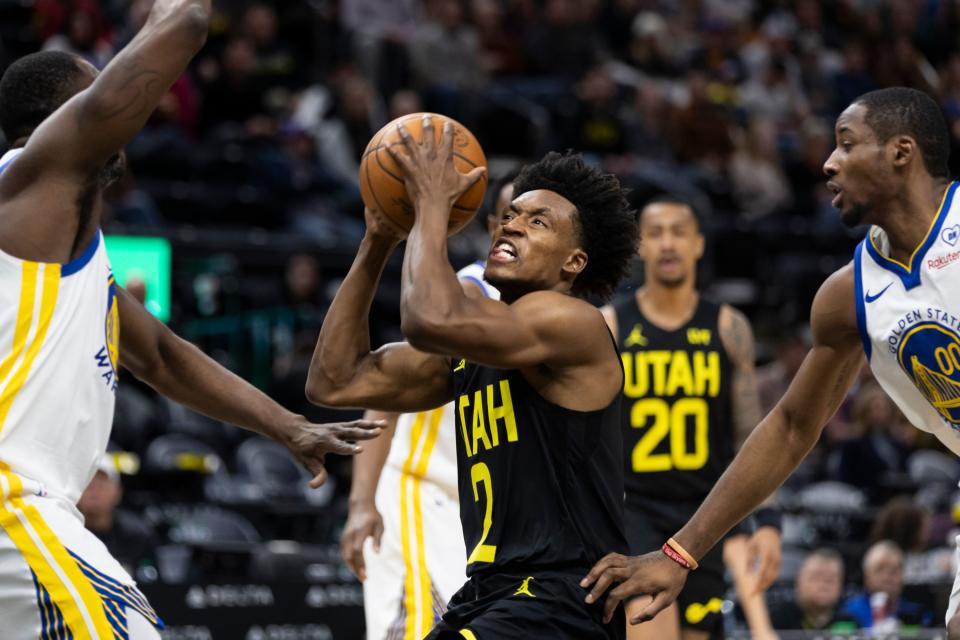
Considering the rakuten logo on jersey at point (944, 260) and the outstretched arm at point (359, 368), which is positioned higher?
the rakuten logo on jersey at point (944, 260)

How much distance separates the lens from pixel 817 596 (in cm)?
904

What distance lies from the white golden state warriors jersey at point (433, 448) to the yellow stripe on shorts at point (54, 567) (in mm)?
2279

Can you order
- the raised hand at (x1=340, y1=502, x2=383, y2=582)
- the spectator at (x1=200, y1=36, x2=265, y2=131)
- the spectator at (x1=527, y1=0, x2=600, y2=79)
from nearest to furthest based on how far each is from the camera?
the raised hand at (x1=340, y1=502, x2=383, y2=582) < the spectator at (x1=200, y1=36, x2=265, y2=131) < the spectator at (x1=527, y1=0, x2=600, y2=79)

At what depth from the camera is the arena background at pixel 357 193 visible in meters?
9.71

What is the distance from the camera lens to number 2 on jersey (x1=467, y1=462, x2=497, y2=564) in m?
4.18

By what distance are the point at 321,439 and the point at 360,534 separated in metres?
1.25

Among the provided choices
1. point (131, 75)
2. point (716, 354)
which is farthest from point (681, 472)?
point (131, 75)

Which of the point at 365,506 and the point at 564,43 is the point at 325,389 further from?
the point at 564,43

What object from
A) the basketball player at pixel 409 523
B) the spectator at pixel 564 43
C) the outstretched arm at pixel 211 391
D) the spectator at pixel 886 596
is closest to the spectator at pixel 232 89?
the spectator at pixel 564 43

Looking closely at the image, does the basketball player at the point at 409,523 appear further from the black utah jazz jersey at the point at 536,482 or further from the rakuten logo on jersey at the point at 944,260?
the rakuten logo on jersey at the point at 944,260

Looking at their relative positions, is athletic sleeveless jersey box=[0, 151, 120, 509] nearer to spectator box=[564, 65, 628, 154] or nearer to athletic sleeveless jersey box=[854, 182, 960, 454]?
athletic sleeveless jersey box=[854, 182, 960, 454]

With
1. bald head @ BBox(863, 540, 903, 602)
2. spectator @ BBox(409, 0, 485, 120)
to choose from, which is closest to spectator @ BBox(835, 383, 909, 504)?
bald head @ BBox(863, 540, 903, 602)

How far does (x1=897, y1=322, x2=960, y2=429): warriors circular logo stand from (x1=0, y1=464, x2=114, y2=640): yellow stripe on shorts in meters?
2.59

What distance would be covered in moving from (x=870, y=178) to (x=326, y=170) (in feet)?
30.8
